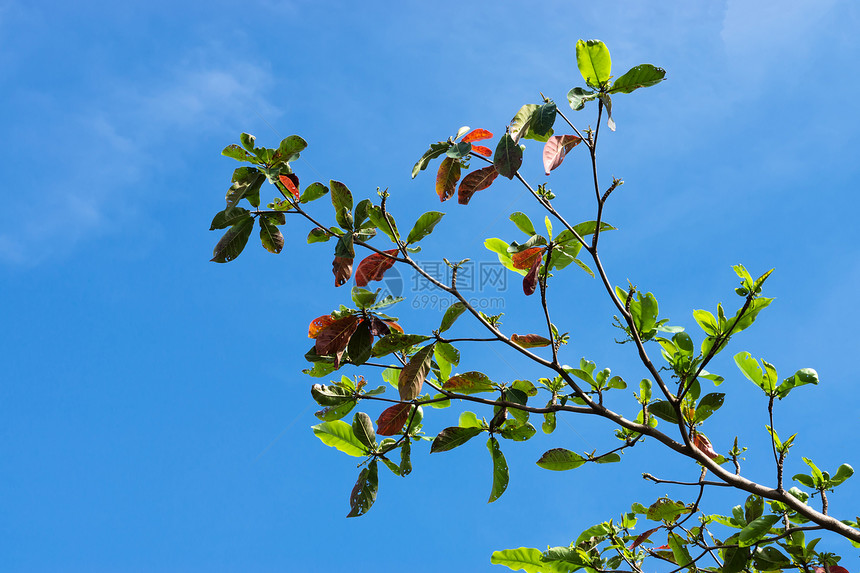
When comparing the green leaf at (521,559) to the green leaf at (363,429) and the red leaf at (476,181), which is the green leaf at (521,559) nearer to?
the green leaf at (363,429)

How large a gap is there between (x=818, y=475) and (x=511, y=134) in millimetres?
1577

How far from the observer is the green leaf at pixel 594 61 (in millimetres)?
1828

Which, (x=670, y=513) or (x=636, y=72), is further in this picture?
(x=670, y=513)

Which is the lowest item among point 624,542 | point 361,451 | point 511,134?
point 624,542

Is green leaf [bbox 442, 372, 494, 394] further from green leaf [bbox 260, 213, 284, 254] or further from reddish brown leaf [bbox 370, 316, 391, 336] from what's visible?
green leaf [bbox 260, 213, 284, 254]

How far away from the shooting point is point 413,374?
2.04m

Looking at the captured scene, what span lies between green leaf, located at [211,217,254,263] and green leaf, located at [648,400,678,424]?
1587mm

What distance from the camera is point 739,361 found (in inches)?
83.4

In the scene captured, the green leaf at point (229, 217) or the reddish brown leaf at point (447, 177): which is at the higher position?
the reddish brown leaf at point (447, 177)

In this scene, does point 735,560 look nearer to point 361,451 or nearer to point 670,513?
point 670,513

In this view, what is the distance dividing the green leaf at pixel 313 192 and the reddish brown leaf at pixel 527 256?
2.41ft

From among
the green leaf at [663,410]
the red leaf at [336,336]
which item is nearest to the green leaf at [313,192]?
the red leaf at [336,336]

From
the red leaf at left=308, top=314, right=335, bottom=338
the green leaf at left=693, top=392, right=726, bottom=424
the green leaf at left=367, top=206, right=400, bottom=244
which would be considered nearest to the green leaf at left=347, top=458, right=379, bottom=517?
the red leaf at left=308, top=314, right=335, bottom=338

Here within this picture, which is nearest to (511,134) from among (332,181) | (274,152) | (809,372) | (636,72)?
(636,72)
